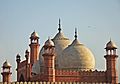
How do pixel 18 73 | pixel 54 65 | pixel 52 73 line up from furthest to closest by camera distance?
pixel 18 73 → pixel 54 65 → pixel 52 73

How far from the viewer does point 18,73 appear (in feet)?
82.6

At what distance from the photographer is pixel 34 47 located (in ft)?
77.4

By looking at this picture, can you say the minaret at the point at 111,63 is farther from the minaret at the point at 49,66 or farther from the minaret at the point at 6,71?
the minaret at the point at 6,71

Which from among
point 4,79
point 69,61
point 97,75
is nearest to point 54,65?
point 69,61

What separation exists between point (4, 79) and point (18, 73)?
7.37 ft

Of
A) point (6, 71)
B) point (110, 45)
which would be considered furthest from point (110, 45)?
point (6, 71)

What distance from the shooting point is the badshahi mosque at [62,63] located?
19844mm

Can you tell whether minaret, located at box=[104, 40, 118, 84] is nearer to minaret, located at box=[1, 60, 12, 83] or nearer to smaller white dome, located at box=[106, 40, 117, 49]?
smaller white dome, located at box=[106, 40, 117, 49]

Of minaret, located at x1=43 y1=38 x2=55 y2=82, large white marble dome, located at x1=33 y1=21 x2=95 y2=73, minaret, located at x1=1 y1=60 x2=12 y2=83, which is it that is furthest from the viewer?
minaret, located at x1=1 y1=60 x2=12 y2=83

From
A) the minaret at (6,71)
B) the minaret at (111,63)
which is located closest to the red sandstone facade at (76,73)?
the minaret at (111,63)

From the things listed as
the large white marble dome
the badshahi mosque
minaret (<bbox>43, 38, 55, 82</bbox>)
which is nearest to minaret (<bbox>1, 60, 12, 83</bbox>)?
the badshahi mosque

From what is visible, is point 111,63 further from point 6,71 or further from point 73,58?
point 6,71

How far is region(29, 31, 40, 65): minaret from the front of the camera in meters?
23.4

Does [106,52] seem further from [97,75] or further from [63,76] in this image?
[63,76]
